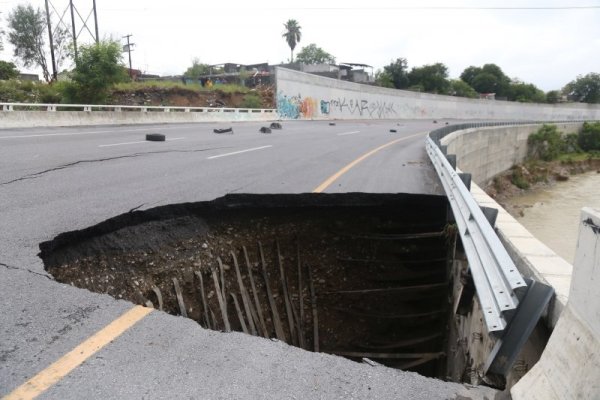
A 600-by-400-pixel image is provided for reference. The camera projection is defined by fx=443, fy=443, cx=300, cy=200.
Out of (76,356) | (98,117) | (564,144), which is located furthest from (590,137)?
(76,356)

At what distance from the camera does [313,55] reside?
4751 inches

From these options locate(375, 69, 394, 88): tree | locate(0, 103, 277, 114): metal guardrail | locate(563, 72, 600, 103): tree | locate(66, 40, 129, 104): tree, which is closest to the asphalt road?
locate(0, 103, 277, 114): metal guardrail

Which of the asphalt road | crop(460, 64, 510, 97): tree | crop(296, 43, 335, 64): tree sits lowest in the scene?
the asphalt road

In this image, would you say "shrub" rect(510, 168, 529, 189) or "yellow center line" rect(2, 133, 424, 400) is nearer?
"yellow center line" rect(2, 133, 424, 400)

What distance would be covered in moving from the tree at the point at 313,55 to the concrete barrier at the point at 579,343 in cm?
12287

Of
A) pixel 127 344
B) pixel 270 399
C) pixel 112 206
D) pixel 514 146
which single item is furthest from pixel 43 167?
pixel 514 146

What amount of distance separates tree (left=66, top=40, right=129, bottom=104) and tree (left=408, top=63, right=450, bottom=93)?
60572mm

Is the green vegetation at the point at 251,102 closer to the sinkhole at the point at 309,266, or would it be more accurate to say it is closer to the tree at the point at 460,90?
the sinkhole at the point at 309,266

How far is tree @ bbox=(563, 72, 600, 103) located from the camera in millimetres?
106062

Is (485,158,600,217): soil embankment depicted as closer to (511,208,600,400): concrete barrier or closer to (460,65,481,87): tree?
(511,208,600,400): concrete barrier

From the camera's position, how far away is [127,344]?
2566 mm

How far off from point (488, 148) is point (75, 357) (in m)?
30.4

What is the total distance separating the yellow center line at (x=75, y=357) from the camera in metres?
2.14

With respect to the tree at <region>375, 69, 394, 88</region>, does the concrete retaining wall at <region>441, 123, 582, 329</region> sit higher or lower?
lower
